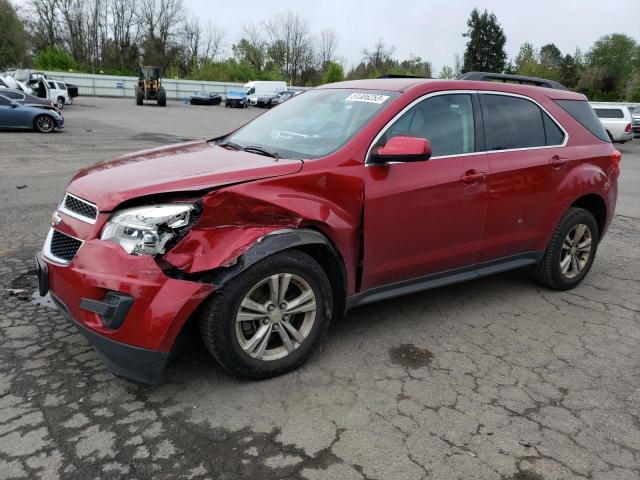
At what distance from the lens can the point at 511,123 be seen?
4164 mm

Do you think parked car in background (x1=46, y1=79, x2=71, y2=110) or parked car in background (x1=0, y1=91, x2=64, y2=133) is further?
parked car in background (x1=46, y1=79, x2=71, y2=110)

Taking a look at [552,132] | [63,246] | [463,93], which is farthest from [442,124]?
[63,246]

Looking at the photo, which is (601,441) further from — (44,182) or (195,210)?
(44,182)

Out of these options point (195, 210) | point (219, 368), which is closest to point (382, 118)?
point (195, 210)

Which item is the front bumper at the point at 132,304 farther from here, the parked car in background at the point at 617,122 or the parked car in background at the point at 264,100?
the parked car in background at the point at 264,100

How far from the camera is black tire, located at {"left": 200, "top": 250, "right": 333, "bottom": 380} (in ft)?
9.11

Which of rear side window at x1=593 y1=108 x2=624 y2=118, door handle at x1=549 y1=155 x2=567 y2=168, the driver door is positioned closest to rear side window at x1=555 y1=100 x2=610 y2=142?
door handle at x1=549 y1=155 x2=567 y2=168

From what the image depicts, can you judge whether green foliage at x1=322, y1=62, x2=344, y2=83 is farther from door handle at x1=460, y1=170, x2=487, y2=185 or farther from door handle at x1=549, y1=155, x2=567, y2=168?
door handle at x1=460, y1=170, x2=487, y2=185

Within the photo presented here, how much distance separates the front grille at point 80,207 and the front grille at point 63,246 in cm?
15

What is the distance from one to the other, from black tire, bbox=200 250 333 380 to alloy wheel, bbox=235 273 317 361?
0.09 ft

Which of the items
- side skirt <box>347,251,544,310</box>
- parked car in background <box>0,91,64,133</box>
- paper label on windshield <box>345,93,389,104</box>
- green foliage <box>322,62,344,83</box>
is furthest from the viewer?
green foliage <box>322,62,344,83</box>

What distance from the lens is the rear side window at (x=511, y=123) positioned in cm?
402

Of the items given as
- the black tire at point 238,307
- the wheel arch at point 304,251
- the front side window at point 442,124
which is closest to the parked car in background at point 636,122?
the front side window at point 442,124

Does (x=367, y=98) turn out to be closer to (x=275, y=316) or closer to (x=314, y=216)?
(x=314, y=216)
